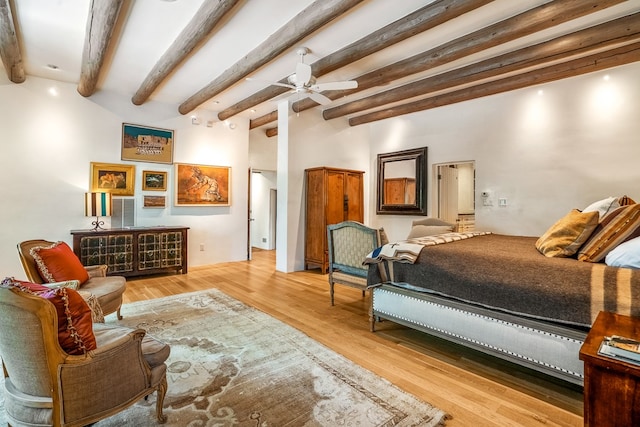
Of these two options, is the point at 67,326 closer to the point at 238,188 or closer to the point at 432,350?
the point at 432,350

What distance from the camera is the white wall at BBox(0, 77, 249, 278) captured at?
14.8 ft

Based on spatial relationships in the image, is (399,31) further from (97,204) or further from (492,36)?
(97,204)

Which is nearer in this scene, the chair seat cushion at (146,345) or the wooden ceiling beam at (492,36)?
the chair seat cushion at (146,345)

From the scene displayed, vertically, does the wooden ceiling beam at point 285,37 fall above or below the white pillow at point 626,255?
above

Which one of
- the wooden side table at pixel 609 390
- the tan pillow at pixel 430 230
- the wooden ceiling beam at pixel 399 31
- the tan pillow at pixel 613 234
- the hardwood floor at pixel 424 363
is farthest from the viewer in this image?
the tan pillow at pixel 430 230

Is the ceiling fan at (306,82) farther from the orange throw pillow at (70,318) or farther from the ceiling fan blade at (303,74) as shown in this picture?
the orange throw pillow at (70,318)

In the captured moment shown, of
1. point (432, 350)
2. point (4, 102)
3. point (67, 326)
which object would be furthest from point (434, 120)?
point (4, 102)

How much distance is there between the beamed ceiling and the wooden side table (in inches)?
106

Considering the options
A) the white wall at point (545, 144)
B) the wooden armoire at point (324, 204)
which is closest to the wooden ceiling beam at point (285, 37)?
the wooden armoire at point (324, 204)

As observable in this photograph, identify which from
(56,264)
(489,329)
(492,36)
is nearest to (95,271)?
(56,264)

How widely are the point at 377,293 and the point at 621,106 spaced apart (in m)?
3.98

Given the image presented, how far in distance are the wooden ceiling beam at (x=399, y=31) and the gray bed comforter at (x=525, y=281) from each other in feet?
6.83

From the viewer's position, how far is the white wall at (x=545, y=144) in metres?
3.96

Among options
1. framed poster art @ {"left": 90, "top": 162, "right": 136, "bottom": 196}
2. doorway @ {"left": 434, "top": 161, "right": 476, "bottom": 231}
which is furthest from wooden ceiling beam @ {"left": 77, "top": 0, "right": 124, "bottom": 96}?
doorway @ {"left": 434, "top": 161, "right": 476, "bottom": 231}
